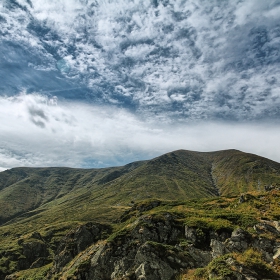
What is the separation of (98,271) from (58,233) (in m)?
131

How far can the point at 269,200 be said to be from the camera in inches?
1640

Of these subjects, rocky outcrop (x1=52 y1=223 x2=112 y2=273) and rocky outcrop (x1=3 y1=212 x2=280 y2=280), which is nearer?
rocky outcrop (x1=3 y1=212 x2=280 y2=280)

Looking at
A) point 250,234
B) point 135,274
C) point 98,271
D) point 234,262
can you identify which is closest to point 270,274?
point 234,262

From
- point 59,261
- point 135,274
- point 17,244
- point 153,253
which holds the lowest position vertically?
point 17,244

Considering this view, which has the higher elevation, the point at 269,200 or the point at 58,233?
the point at 269,200

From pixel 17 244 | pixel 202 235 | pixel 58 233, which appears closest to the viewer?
pixel 202 235

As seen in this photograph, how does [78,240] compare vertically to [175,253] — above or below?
below

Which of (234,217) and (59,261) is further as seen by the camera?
(59,261)

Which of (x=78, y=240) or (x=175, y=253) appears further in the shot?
(x=78, y=240)

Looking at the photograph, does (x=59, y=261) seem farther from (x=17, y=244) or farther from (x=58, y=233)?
(x=58, y=233)

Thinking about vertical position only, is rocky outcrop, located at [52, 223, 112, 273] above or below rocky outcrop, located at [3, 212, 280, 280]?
below

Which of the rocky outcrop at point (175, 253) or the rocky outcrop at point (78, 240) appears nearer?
the rocky outcrop at point (175, 253)

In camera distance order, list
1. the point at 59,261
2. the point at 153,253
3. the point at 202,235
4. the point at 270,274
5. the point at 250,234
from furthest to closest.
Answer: the point at 59,261, the point at 202,235, the point at 250,234, the point at 153,253, the point at 270,274

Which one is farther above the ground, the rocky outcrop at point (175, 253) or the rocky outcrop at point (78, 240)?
the rocky outcrop at point (175, 253)
